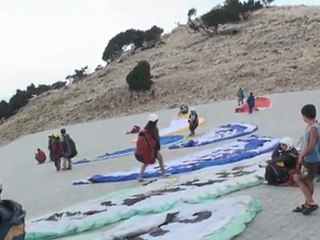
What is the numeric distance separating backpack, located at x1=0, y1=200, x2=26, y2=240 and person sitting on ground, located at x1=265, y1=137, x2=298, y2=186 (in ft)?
17.9

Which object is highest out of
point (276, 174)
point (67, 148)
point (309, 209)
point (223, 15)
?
point (223, 15)

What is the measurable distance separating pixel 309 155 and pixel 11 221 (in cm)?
404

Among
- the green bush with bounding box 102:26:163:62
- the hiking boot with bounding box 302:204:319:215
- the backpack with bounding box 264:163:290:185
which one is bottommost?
the hiking boot with bounding box 302:204:319:215

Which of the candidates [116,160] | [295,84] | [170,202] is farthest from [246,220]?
[295,84]

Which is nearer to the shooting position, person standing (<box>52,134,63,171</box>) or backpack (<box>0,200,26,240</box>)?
backpack (<box>0,200,26,240</box>)

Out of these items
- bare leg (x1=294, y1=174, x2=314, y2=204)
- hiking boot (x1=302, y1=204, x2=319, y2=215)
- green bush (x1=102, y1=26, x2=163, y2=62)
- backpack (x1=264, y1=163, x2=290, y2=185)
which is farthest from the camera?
green bush (x1=102, y1=26, x2=163, y2=62)

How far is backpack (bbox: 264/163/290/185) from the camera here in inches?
Result: 429

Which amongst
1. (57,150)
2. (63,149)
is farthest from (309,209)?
(57,150)

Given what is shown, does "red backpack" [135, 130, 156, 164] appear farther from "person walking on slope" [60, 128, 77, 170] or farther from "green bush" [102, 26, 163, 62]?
"green bush" [102, 26, 163, 62]

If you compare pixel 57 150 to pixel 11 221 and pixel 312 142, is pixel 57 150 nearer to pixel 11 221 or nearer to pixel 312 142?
pixel 312 142

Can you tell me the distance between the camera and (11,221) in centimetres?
635

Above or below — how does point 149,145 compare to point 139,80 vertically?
below

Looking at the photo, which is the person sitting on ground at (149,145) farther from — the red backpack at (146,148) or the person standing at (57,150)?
the person standing at (57,150)

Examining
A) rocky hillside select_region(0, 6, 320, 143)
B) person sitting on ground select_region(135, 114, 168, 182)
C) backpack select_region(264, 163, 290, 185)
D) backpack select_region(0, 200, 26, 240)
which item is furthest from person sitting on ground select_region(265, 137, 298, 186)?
rocky hillside select_region(0, 6, 320, 143)
